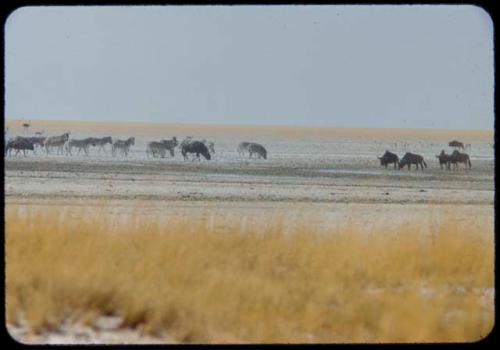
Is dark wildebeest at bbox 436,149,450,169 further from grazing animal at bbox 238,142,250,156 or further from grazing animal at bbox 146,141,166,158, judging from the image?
grazing animal at bbox 146,141,166,158

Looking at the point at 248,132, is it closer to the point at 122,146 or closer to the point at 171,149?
the point at 122,146

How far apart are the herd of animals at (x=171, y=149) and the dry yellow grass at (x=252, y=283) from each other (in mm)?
13257

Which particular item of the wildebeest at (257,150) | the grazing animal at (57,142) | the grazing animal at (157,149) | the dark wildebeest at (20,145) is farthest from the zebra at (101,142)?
the wildebeest at (257,150)

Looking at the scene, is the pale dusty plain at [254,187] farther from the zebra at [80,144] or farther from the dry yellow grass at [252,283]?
the dry yellow grass at [252,283]

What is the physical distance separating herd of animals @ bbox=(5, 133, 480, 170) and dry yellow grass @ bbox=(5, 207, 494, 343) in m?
13.3

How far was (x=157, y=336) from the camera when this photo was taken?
4246 mm

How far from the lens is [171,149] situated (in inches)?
884

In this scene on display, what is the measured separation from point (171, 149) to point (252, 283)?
17670 millimetres

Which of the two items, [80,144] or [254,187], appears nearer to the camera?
[254,187]

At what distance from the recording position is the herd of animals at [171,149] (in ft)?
65.0

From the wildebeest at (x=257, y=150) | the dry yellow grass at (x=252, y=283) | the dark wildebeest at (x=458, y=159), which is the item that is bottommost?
the dry yellow grass at (x=252, y=283)

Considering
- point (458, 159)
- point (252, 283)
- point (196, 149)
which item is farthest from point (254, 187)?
point (252, 283)

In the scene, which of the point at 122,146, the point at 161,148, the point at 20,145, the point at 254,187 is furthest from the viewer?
the point at 122,146

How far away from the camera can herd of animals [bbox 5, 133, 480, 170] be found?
19.8 m
